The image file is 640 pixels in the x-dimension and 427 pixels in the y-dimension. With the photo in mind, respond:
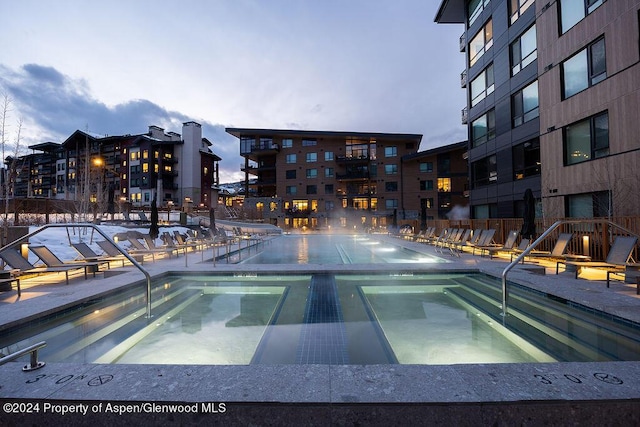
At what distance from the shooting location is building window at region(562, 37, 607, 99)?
12273 mm

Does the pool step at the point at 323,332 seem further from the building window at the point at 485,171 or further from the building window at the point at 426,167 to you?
the building window at the point at 426,167

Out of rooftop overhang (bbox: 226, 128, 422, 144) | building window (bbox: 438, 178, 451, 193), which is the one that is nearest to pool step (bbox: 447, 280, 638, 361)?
building window (bbox: 438, 178, 451, 193)

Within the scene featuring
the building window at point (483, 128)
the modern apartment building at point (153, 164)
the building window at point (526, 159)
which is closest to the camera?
the building window at point (526, 159)

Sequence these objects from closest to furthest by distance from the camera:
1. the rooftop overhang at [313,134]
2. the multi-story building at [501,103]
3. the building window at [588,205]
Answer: the building window at [588,205], the multi-story building at [501,103], the rooftop overhang at [313,134]

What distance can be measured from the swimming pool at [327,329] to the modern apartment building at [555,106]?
9.01m

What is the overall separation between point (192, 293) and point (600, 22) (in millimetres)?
17447

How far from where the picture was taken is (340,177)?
45.2 metres

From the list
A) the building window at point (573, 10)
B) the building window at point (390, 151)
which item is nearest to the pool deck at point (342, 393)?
the building window at point (573, 10)

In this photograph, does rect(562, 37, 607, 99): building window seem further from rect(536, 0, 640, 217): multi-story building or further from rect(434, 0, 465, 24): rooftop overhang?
rect(434, 0, 465, 24): rooftop overhang

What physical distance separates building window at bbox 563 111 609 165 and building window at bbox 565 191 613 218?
1.53 m

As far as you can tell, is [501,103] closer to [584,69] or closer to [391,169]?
[584,69]

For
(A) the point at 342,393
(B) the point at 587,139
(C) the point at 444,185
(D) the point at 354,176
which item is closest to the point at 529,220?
(B) the point at 587,139

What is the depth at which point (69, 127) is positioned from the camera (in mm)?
141500

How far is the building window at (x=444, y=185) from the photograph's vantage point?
139 feet
